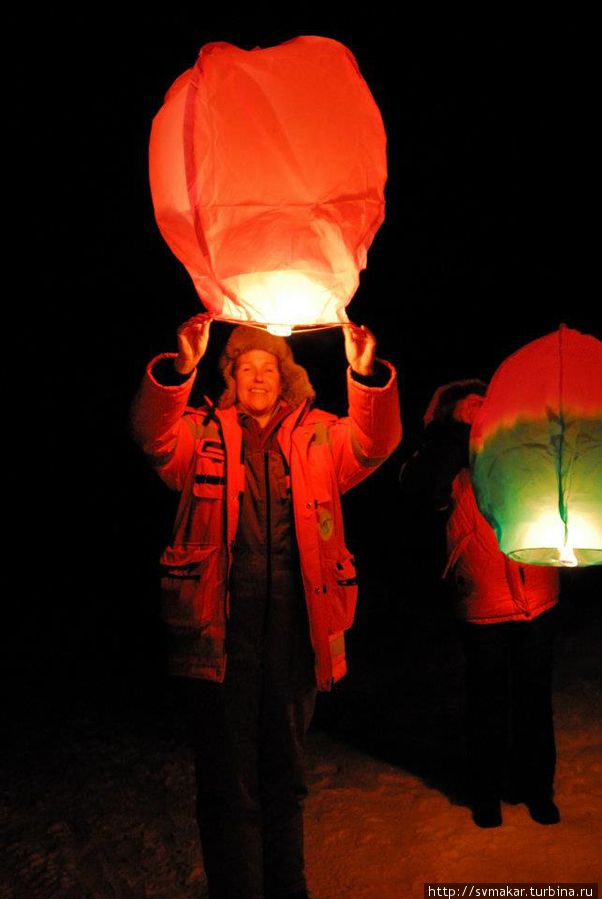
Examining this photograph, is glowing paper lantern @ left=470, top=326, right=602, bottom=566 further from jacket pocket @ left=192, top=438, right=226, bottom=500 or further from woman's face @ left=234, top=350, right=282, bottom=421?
jacket pocket @ left=192, top=438, right=226, bottom=500

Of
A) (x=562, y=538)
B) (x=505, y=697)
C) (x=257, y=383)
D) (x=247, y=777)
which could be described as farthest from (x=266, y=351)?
(x=505, y=697)

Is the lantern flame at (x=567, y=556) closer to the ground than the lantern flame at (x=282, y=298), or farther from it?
closer to the ground

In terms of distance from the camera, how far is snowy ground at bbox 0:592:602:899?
10.3ft

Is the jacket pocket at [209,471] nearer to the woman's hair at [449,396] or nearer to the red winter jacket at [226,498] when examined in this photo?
the red winter jacket at [226,498]

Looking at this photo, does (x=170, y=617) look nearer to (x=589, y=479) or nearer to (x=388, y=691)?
(x=589, y=479)

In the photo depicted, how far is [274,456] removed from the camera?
2830 mm

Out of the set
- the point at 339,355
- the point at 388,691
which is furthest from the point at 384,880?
the point at 339,355

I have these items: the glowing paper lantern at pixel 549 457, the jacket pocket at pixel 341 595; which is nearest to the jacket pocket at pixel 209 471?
the jacket pocket at pixel 341 595

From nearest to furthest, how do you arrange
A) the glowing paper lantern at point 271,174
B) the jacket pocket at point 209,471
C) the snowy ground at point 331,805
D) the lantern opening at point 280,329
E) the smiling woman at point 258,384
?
1. the glowing paper lantern at point 271,174
2. the lantern opening at point 280,329
3. the jacket pocket at point 209,471
4. the smiling woman at point 258,384
5. the snowy ground at point 331,805

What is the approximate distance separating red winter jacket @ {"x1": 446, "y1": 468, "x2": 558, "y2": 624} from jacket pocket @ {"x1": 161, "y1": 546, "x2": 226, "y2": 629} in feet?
4.24

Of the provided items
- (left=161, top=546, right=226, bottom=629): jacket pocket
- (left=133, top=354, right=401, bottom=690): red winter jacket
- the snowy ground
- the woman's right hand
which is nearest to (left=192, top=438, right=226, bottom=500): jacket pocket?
(left=133, top=354, right=401, bottom=690): red winter jacket

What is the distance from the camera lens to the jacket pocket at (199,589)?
2.62 m

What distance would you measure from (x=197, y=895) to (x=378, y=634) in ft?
14.3

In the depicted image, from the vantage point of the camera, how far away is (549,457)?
2521 mm
